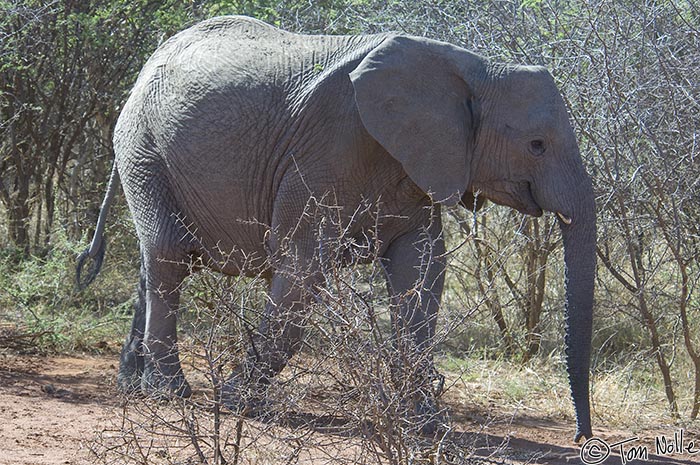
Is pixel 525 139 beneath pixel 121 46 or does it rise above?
beneath

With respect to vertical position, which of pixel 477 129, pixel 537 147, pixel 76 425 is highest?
pixel 477 129

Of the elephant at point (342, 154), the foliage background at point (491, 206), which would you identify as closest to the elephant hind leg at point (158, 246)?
the elephant at point (342, 154)

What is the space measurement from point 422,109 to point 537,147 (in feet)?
2.08

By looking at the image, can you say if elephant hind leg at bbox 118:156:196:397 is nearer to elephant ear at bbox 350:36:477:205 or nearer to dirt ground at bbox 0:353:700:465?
dirt ground at bbox 0:353:700:465

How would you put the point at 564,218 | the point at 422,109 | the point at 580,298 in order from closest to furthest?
the point at 580,298, the point at 564,218, the point at 422,109

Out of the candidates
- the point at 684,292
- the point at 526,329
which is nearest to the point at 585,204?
the point at 684,292

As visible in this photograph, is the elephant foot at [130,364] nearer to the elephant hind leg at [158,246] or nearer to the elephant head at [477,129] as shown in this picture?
the elephant hind leg at [158,246]

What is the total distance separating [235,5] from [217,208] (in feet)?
8.94

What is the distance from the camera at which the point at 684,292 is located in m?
6.68

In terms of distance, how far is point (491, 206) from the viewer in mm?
9047

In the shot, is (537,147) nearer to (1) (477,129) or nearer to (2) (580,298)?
(1) (477,129)

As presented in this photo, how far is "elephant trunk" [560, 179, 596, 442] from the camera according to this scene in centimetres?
589

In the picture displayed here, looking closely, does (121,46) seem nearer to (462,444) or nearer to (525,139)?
(525,139)
